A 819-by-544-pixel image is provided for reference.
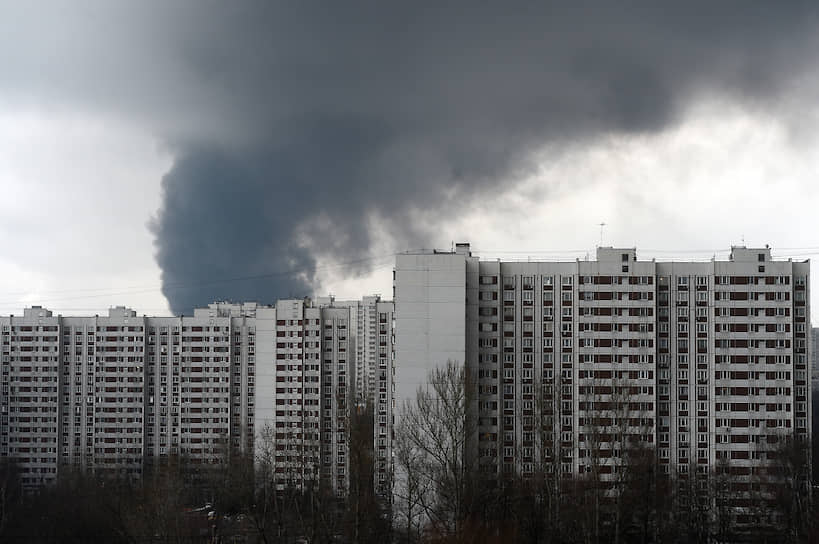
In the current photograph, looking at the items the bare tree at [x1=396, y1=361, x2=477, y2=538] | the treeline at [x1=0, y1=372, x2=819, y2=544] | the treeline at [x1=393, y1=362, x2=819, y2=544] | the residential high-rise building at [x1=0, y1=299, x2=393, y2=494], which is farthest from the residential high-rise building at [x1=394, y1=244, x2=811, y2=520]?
the residential high-rise building at [x1=0, y1=299, x2=393, y2=494]

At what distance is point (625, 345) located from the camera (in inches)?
1940

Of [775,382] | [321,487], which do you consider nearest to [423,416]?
[321,487]

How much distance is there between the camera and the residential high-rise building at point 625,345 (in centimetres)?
4825

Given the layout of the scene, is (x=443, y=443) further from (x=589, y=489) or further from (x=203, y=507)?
(x=203, y=507)

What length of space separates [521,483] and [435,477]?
18.0 ft

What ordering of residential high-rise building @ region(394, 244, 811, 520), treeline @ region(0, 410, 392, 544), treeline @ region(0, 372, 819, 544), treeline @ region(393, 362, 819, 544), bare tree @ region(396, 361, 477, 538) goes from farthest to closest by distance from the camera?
residential high-rise building @ region(394, 244, 811, 520) < treeline @ region(393, 362, 819, 544) < bare tree @ region(396, 361, 477, 538) < treeline @ region(0, 372, 819, 544) < treeline @ region(0, 410, 392, 544)

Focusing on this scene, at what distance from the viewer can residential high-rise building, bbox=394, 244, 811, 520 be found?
48250 mm

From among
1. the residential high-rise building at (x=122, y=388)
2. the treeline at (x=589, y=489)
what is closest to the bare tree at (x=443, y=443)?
the treeline at (x=589, y=489)

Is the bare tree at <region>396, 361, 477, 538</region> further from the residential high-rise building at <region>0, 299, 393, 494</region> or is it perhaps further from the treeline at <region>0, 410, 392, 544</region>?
the residential high-rise building at <region>0, 299, 393, 494</region>

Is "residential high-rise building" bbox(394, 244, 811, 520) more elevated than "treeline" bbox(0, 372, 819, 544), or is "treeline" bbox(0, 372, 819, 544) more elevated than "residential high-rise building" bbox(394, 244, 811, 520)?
"residential high-rise building" bbox(394, 244, 811, 520)

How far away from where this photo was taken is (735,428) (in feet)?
160

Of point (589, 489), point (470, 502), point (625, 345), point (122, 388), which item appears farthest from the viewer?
point (122, 388)

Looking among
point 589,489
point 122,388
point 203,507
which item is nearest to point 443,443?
point 589,489

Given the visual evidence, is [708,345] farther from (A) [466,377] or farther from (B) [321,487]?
(B) [321,487]
